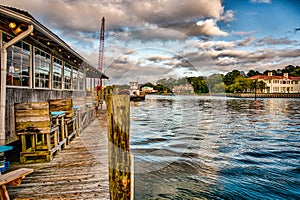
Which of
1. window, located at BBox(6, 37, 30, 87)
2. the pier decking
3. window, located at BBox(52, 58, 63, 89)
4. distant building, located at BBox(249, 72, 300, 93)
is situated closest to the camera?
the pier decking

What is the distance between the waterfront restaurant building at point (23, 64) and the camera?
18.8 ft

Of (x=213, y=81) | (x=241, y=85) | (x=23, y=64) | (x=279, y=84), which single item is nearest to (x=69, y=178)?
(x=23, y=64)

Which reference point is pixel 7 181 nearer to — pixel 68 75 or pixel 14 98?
pixel 14 98

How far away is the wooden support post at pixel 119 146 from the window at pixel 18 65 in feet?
16.8

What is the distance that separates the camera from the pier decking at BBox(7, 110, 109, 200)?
3.81 meters

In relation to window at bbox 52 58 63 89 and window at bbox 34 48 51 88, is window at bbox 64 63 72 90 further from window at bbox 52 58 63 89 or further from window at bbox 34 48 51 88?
window at bbox 34 48 51 88

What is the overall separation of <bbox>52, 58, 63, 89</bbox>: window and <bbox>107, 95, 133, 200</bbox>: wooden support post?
1013 cm

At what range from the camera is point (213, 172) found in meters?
7.70

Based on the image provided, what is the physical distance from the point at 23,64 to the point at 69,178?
5113 millimetres

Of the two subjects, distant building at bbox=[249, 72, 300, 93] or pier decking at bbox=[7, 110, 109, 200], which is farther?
distant building at bbox=[249, 72, 300, 93]

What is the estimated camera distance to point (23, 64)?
799 centimetres

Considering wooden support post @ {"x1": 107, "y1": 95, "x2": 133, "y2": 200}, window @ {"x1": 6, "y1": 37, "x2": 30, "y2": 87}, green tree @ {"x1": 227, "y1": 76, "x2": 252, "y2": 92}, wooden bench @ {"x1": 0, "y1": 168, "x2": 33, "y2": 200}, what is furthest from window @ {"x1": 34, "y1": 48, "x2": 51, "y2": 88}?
green tree @ {"x1": 227, "y1": 76, "x2": 252, "y2": 92}

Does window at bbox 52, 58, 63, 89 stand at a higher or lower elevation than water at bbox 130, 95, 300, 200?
higher

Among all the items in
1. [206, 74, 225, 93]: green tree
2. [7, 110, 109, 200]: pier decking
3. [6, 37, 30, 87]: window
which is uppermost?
[206, 74, 225, 93]: green tree
